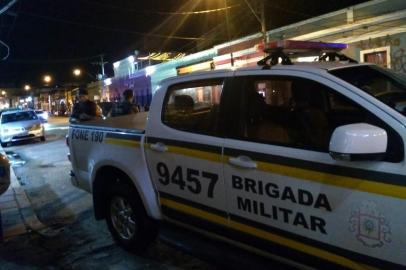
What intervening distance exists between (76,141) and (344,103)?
3607 millimetres

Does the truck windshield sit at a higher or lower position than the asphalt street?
higher

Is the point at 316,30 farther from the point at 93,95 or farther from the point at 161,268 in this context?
the point at 93,95

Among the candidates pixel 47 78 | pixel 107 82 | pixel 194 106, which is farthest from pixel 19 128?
pixel 47 78

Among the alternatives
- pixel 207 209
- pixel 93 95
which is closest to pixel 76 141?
pixel 207 209

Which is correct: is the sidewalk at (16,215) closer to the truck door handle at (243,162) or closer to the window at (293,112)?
the truck door handle at (243,162)

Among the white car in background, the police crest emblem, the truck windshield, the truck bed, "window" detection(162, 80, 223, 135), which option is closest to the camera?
the police crest emblem

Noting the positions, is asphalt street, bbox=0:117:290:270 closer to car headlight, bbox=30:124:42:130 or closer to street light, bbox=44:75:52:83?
car headlight, bbox=30:124:42:130

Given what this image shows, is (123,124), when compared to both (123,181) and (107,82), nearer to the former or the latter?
(123,181)

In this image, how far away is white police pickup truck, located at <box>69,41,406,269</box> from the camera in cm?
260

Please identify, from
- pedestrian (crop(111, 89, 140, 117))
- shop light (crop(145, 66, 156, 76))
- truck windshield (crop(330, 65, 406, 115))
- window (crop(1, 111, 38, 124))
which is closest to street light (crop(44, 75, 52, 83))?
shop light (crop(145, 66, 156, 76))

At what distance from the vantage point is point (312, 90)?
10.6 feet

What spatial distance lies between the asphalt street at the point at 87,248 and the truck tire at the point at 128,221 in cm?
14

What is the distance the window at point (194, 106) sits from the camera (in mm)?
3799

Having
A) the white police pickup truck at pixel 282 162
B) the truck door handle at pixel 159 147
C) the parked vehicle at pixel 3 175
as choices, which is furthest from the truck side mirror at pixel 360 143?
the parked vehicle at pixel 3 175
